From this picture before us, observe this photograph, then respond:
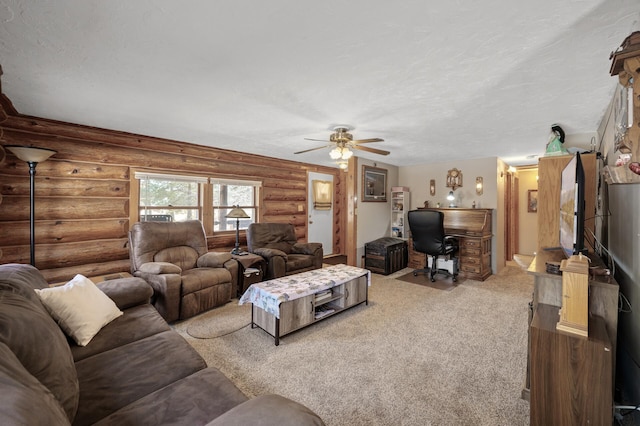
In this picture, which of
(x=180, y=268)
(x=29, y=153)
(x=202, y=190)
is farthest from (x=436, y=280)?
(x=29, y=153)

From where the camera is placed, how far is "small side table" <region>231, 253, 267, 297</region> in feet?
12.1

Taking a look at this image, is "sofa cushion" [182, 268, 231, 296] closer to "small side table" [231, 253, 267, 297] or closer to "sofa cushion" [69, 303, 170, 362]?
"small side table" [231, 253, 267, 297]

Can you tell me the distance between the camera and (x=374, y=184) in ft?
18.2

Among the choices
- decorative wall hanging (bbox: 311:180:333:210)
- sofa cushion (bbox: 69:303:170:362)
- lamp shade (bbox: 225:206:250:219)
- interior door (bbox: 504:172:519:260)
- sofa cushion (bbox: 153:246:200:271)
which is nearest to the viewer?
sofa cushion (bbox: 69:303:170:362)

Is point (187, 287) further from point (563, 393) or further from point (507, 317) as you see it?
point (507, 317)

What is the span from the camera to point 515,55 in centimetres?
164

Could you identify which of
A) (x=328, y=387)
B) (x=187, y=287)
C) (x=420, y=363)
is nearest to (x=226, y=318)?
(x=187, y=287)

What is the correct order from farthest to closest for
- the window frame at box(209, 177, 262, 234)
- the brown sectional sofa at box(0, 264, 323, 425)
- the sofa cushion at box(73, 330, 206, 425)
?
the window frame at box(209, 177, 262, 234), the sofa cushion at box(73, 330, 206, 425), the brown sectional sofa at box(0, 264, 323, 425)

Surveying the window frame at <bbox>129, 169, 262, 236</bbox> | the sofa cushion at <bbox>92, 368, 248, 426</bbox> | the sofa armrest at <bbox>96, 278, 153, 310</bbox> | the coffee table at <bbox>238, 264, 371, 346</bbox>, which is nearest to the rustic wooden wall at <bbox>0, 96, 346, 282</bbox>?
the window frame at <bbox>129, 169, 262, 236</bbox>

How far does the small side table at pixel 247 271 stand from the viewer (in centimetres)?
370

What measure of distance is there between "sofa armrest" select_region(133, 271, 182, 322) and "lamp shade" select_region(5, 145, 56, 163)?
5.27 ft

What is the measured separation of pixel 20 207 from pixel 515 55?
4777 mm

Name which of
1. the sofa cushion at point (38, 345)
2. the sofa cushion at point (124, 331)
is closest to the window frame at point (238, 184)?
the sofa cushion at point (124, 331)

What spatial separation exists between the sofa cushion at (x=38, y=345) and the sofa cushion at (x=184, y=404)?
0.68 ft
